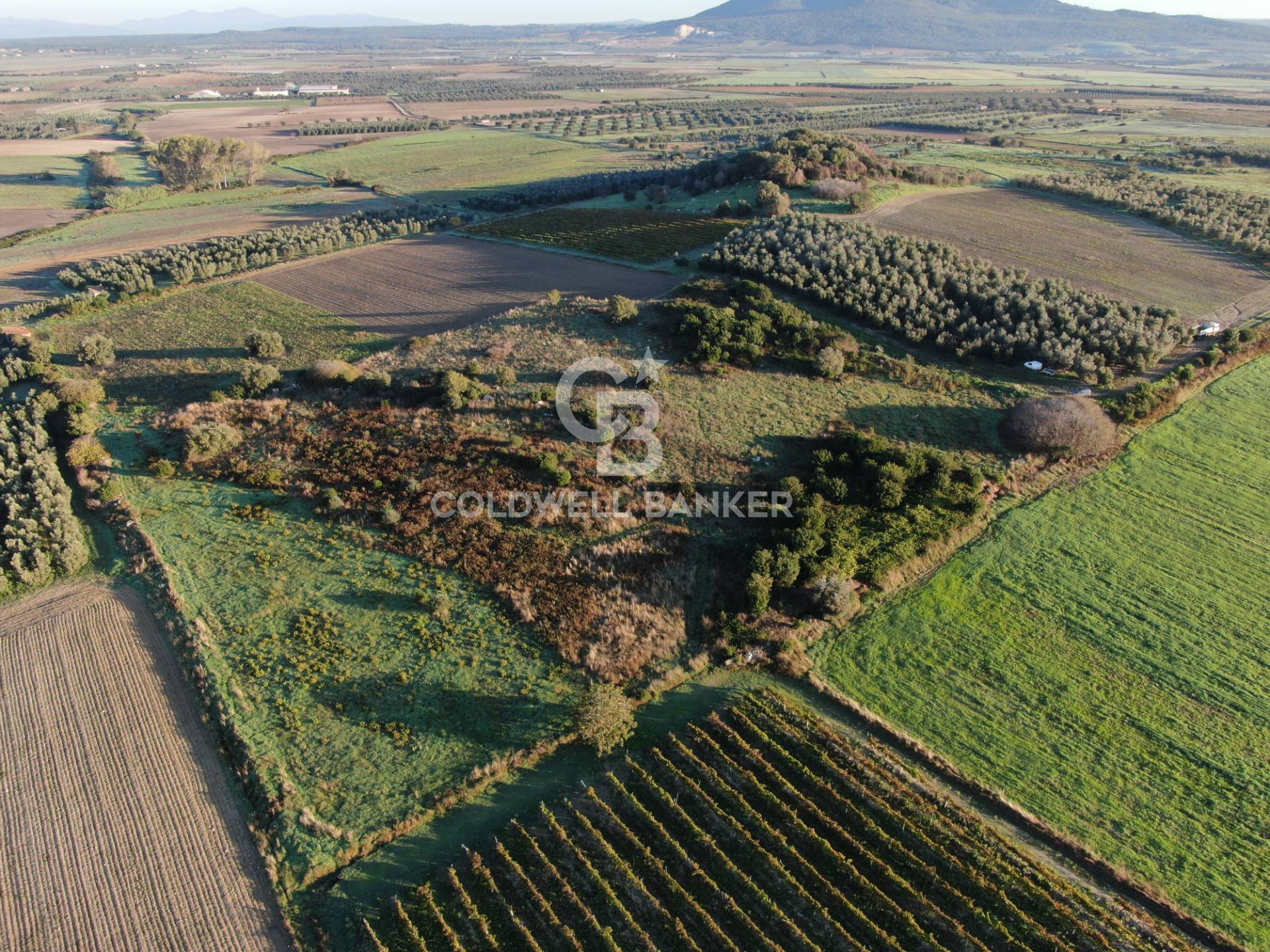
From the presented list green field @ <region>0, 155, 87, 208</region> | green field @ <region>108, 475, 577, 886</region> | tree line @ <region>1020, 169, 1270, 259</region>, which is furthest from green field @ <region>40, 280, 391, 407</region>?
tree line @ <region>1020, 169, 1270, 259</region>

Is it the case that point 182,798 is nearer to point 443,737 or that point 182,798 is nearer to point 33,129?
point 443,737

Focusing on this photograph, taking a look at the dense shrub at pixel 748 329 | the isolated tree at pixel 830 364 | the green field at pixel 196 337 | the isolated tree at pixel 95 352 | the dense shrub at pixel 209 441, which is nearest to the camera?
the dense shrub at pixel 209 441

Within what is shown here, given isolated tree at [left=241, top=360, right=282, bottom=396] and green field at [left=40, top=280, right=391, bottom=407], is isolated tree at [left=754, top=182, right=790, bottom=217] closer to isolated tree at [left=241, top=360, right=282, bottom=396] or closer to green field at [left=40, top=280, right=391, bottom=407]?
green field at [left=40, top=280, right=391, bottom=407]

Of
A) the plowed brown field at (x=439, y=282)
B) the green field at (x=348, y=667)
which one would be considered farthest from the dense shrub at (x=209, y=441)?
the plowed brown field at (x=439, y=282)

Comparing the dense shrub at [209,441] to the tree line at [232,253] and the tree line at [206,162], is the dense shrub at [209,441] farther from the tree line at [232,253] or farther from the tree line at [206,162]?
the tree line at [206,162]

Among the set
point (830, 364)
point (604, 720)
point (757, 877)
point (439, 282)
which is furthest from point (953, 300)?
A: point (757, 877)
